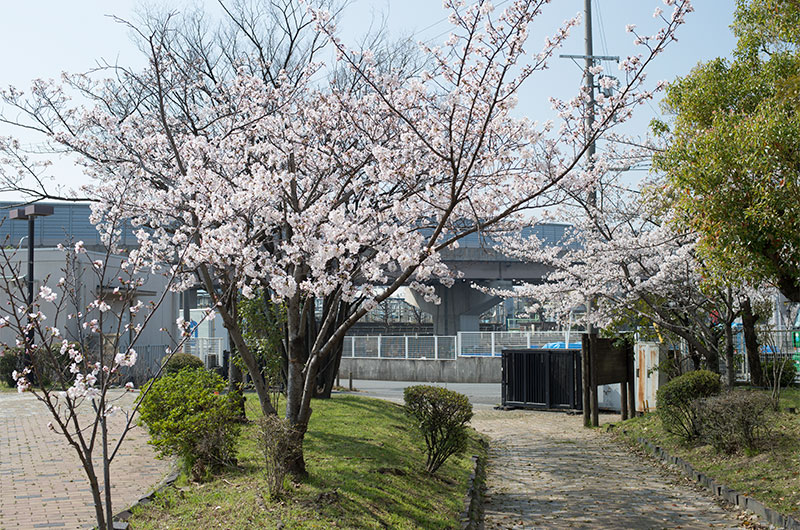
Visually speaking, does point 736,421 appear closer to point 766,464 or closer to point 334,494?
point 766,464

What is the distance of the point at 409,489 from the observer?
7.67 metres

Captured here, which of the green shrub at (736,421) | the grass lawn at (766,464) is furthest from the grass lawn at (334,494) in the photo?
the green shrub at (736,421)

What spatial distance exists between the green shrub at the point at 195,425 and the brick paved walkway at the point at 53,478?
1.82 feet

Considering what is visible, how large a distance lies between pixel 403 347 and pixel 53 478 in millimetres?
27323

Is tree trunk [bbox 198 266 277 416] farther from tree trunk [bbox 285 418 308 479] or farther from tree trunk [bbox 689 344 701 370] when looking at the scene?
tree trunk [bbox 689 344 701 370]

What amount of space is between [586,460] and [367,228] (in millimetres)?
5873

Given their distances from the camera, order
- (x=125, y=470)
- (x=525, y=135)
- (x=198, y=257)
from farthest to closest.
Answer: (x=125, y=470)
(x=525, y=135)
(x=198, y=257)

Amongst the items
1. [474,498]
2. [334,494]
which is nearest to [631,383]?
[474,498]

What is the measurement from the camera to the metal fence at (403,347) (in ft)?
110

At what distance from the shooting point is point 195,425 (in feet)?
24.9

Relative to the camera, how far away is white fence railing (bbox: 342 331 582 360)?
31297 millimetres

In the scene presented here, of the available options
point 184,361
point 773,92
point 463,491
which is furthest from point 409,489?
point 184,361

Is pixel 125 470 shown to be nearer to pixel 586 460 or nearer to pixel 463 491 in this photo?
pixel 463 491

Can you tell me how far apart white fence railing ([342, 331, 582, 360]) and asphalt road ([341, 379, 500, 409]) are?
1.71m
